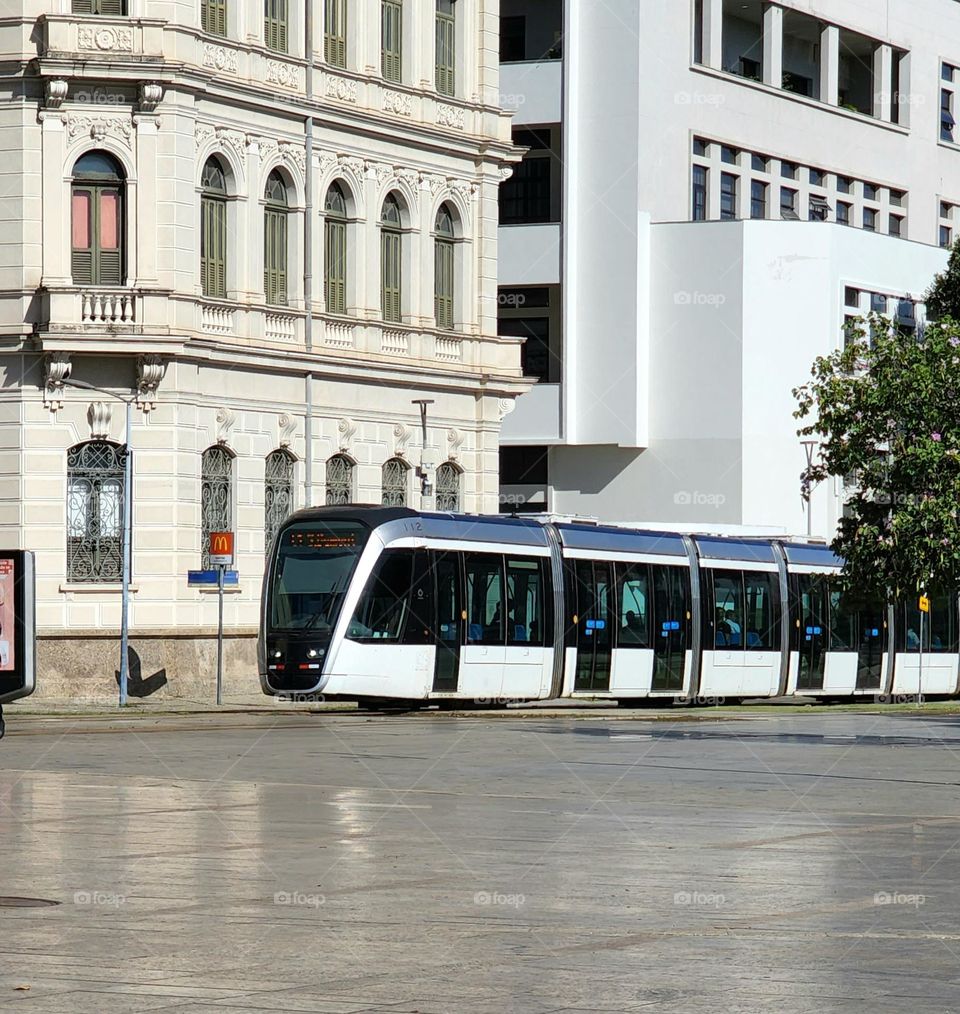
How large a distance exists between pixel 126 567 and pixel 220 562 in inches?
64.6

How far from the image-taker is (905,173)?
238ft

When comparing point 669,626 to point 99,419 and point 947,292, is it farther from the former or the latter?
point 947,292

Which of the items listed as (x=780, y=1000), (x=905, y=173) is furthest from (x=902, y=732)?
(x=905, y=173)

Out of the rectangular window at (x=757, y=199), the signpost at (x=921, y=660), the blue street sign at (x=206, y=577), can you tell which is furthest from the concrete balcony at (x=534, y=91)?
the blue street sign at (x=206, y=577)

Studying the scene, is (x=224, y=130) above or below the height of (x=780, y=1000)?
above

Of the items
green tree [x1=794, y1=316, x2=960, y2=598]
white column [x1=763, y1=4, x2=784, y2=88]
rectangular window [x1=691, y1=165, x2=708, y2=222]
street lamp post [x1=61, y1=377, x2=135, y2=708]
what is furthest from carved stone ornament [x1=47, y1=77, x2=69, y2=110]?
white column [x1=763, y1=4, x2=784, y2=88]

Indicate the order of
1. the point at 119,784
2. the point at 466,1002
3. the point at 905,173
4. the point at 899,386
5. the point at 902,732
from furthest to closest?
the point at 905,173 → the point at 899,386 → the point at 902,732 → the point at 119,784 → the point at 466,1002

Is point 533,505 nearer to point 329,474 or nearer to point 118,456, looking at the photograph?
point 329,474

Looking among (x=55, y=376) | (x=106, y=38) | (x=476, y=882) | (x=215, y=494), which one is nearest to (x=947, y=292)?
(x=215, y=494)

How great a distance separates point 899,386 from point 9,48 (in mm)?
17871

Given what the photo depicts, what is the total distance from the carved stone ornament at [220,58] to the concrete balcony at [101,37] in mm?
1546
